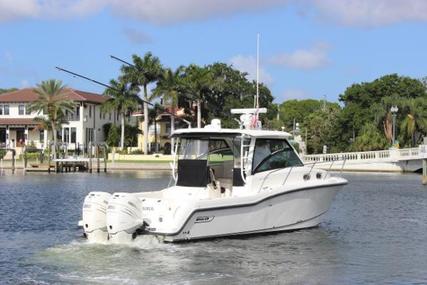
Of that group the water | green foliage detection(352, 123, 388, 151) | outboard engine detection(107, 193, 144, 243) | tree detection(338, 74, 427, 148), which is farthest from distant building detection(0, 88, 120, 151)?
outboard engine detection(107, 193, 144, 243)

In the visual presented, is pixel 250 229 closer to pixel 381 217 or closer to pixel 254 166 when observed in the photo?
pixel 254 166

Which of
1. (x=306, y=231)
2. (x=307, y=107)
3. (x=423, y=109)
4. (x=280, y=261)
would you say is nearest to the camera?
(x=280, y=261)

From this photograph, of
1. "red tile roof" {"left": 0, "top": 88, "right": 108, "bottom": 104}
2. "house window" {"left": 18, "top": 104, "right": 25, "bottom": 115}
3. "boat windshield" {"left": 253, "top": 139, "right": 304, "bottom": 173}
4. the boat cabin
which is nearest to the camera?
the boat cabin

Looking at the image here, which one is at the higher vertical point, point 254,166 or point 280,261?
point 254,166

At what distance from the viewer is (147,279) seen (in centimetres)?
1623

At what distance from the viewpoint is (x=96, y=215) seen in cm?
1973

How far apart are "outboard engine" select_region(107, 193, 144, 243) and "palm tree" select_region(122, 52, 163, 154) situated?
219 feet

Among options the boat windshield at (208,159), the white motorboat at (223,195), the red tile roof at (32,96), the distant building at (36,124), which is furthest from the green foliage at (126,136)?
the boat windshield at (208,159)

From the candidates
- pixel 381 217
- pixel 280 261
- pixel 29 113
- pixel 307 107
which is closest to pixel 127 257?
pixel 280 261

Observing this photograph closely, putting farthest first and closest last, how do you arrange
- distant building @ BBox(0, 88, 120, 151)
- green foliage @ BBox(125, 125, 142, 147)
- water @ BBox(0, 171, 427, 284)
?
green foliage @ BBox(125, 125, 142, 147) < distant building @ BBox(0, 88, 120, 151) < water @ BBox(0, 171, 427, 284)

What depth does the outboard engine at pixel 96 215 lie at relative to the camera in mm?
19688

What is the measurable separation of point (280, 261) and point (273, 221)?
351 centimetres

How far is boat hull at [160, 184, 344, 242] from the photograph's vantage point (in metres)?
20.2

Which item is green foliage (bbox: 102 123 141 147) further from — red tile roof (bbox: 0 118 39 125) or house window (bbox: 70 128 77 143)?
red tile roof (bbox: 0 118 39 125)
